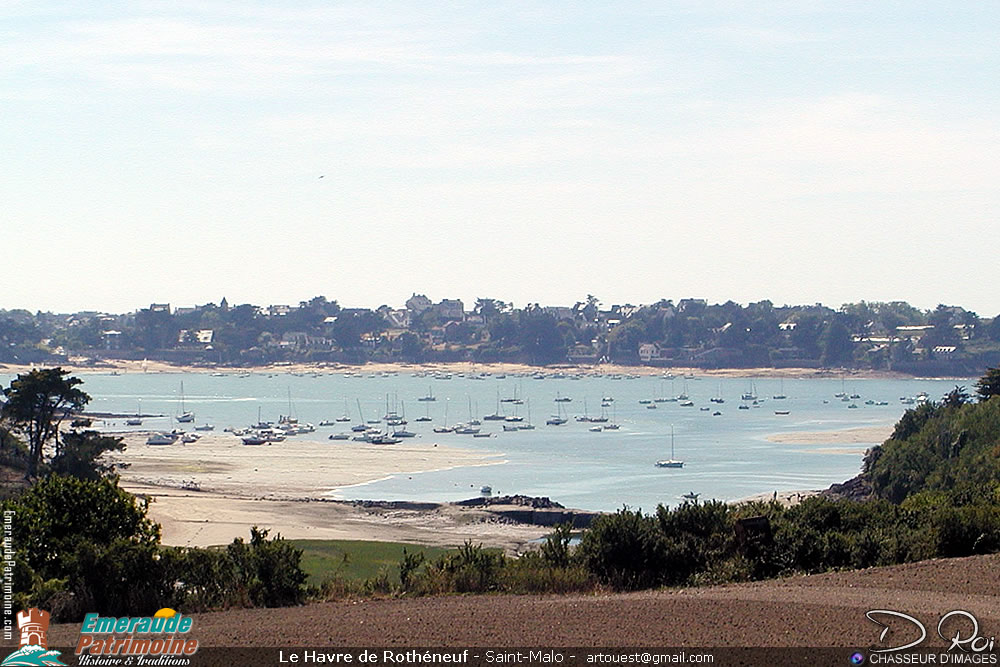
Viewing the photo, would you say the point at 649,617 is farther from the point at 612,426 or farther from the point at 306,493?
the point at 612,426

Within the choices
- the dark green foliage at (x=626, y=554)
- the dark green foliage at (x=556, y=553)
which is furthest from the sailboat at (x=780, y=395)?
the dark green foliage at (x=626, y=554)

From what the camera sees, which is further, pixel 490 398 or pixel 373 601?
pixel 490 398

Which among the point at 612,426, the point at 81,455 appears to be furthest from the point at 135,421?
the point at 81,455

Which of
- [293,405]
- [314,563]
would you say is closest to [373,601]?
[314,563]

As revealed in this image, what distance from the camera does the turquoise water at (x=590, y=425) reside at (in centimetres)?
6269

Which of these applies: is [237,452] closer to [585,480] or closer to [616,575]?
[585,480]

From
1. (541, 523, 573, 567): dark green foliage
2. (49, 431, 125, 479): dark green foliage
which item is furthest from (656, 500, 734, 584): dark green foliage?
(49, 431, 125, 479): dark green foliage

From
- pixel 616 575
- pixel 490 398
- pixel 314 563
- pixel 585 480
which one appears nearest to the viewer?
pixel 616 575

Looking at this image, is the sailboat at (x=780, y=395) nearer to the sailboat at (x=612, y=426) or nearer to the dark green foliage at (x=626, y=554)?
the sailboat at (x=612, y=426)

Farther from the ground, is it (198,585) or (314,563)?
(198,585)

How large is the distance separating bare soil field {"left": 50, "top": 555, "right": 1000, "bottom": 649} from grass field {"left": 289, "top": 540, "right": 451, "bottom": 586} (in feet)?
51.8

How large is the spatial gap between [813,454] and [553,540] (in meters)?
68.2

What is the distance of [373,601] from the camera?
47.1 feet

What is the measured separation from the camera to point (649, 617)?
481 inches
